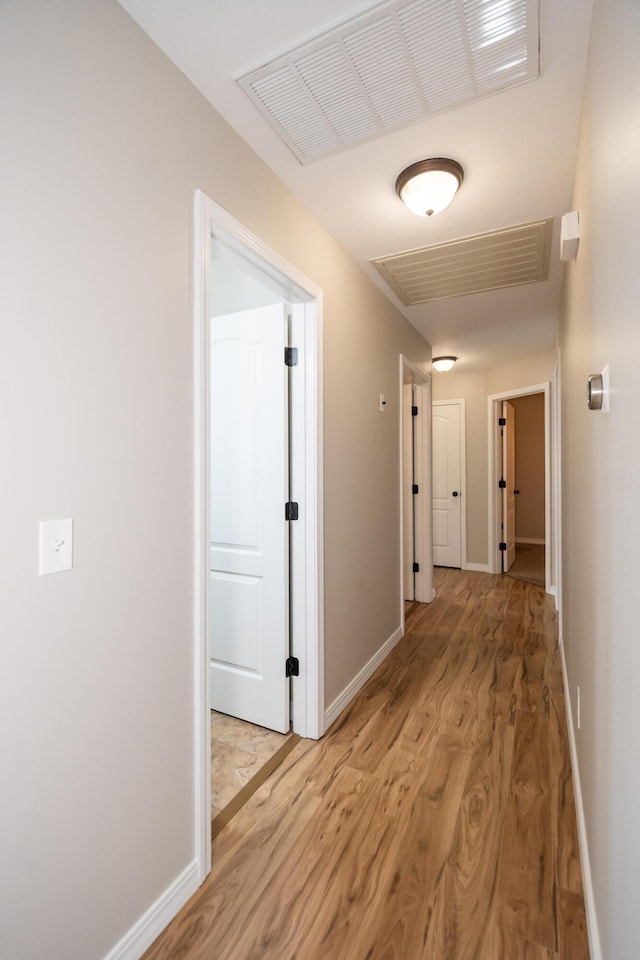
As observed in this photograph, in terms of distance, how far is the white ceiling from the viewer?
1204 mm

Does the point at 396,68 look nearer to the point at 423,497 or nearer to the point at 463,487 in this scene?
the point at 423,497

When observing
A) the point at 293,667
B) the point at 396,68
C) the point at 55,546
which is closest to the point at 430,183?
the point at 396,68

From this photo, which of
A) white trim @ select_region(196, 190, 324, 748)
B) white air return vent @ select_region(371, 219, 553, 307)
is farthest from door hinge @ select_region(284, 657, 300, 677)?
white air return vent @ select_region(371, 219, 553, 307)

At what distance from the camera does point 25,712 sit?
0.94m

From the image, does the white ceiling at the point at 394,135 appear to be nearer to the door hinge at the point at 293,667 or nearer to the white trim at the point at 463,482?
the door hinge at the point at 293,667

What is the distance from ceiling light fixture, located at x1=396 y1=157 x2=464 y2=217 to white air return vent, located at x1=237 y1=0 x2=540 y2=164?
0.87 feet

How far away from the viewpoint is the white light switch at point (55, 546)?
0.97 m

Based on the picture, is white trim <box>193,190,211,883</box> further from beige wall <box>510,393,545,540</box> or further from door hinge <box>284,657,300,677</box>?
beige wall <box>510,393,545,540</box>

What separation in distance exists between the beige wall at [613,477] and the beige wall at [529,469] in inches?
258

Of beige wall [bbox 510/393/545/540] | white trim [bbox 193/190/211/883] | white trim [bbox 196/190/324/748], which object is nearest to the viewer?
white trim [bbox 193/190/211/883]

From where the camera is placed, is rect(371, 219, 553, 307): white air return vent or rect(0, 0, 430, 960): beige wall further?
rect(371, 219, 553, 307): white air return vent

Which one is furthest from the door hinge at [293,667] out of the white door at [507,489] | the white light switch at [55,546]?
the white door at [507,489]

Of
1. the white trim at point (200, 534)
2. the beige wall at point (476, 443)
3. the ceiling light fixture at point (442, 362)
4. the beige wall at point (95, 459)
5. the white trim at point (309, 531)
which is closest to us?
the beige wall at point (95, 459)

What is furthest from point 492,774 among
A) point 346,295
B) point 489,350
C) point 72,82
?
point 489,350
